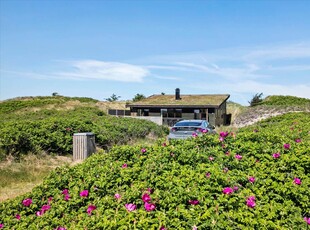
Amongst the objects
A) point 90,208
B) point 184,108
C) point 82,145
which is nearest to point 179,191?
point 90,208

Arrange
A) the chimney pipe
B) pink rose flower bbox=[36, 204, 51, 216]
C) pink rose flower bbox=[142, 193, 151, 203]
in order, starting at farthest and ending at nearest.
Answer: the chimney pipe
pink rose flower bbox=[36, 204, 51, 216]
pink rose flower bbox=[142, 193, 151, 203]

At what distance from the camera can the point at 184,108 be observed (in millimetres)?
31922

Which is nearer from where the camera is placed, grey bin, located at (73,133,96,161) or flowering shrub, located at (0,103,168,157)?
flowering shrub, located at (0,103,168,157)

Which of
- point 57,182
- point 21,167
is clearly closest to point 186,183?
point 57,182

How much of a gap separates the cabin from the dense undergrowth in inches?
959

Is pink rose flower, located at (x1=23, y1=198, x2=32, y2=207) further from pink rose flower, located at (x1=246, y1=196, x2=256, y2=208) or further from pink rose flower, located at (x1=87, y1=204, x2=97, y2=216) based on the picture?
pink rose flower, located at (x1=246, y1=196, x2=256, y2=208)

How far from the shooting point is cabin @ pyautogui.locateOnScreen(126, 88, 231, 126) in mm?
30048

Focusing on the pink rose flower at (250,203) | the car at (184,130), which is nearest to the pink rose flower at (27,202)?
the pink rose flower at (250,203)

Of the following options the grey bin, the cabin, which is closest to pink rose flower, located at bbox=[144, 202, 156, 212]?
the grey bin

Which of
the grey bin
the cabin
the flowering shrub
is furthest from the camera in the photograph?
the cabin

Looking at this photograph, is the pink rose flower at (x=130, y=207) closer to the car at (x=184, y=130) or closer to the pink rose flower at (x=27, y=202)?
the pink rose flower at (x=27, y=202)

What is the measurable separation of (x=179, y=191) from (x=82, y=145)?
697 centimetres

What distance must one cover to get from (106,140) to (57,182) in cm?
810

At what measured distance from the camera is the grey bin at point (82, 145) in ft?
31.0
